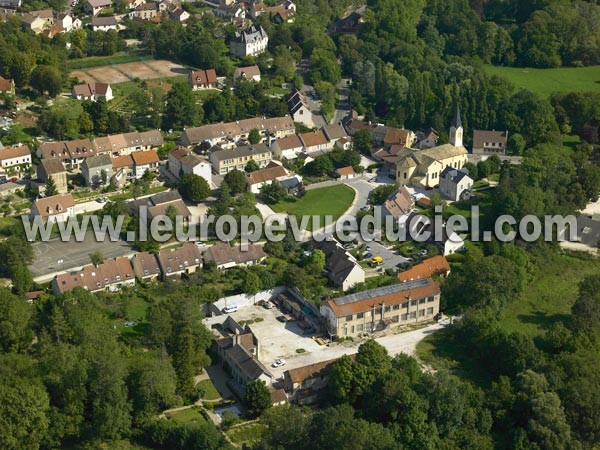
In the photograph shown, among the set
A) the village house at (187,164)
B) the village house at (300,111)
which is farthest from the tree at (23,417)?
the village house at (300,111)

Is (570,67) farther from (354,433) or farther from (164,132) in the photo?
(354,433)

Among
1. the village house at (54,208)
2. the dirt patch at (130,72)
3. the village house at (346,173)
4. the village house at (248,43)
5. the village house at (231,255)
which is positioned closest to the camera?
the village house at (231,255)

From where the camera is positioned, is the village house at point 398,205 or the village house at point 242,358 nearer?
the village house at point 242,358

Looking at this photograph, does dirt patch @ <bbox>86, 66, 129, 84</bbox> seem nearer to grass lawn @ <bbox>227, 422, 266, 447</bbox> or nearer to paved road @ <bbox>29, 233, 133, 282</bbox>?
paved road @ <bbox>29, 233, 133, 282</bbox>

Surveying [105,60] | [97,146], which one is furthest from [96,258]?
[105,60]

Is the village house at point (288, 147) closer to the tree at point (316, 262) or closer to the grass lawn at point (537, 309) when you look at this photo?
the tree at point (316, 262)

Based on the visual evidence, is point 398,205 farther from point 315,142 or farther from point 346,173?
point 315,142

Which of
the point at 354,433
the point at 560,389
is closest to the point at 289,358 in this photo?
the point at 354,433
